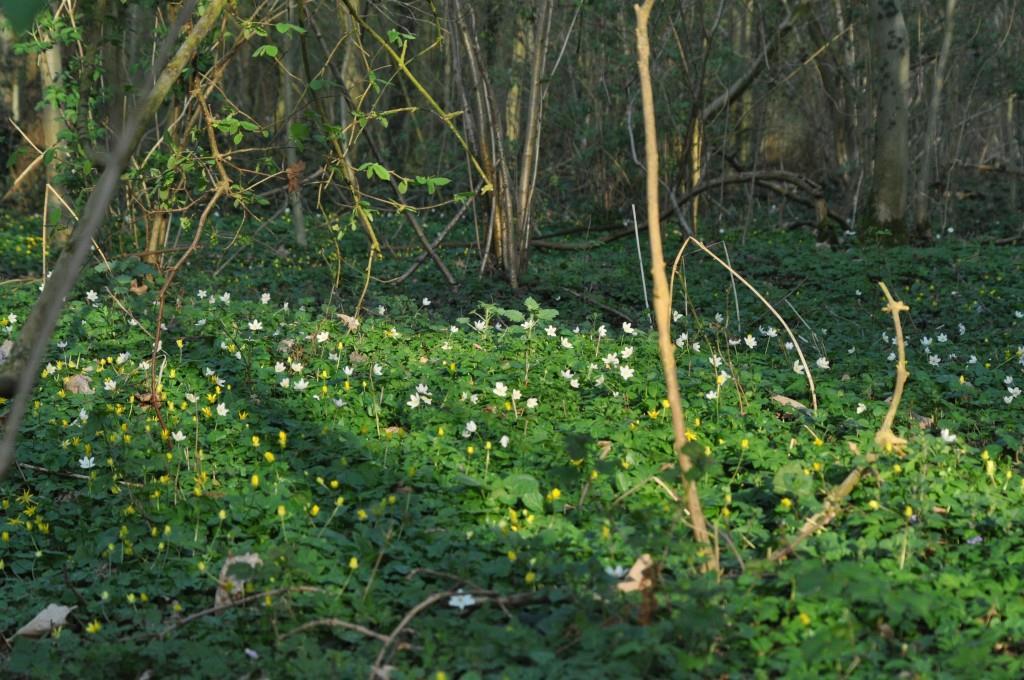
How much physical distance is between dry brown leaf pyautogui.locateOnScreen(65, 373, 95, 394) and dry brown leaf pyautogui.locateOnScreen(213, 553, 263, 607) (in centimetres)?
211

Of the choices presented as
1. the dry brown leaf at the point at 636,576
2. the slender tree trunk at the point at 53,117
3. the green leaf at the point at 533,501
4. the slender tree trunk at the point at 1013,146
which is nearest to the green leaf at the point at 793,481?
the dry brown leaf at the point at 636,576

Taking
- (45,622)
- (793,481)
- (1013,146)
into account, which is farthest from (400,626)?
(1013,146)

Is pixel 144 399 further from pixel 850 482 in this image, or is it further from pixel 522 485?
pixel 850 482

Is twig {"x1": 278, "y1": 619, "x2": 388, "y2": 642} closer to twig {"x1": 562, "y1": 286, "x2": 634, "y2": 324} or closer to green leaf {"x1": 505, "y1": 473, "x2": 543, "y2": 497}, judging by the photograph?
green leaf {"x1": 505, "y1": 473, "x2": 543, "y2": 497}

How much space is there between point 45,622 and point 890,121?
31.5 feet

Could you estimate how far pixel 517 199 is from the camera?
838 cm

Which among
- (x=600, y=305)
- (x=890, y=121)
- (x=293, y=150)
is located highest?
(x=890, y=121)

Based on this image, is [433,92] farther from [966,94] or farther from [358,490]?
[358,490]

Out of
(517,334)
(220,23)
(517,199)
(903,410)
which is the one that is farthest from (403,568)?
(517,199)

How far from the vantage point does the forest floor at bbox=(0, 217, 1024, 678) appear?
9.59 feet

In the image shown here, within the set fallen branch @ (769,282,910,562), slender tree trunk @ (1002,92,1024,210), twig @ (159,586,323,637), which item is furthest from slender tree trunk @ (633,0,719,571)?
slender tree trunk @ (1002,92,1024,210)

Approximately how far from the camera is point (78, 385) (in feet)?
17.3

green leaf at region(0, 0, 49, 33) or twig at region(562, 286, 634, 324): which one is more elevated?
green leaf at region(0, 0, 49, 33)

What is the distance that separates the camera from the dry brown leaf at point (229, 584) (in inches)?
128
